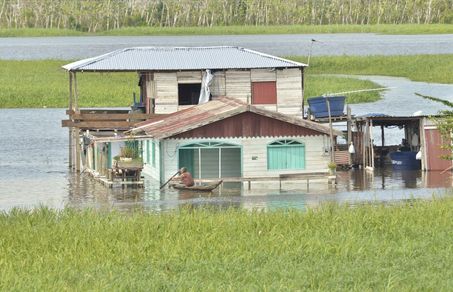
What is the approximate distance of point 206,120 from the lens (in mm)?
39656

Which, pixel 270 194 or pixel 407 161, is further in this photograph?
pixel 407 161

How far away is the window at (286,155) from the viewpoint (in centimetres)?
4091

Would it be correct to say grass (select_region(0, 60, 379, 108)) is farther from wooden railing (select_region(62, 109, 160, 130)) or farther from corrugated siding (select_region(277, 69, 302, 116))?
wooden railing (select_region(62, 109, 160, 130))

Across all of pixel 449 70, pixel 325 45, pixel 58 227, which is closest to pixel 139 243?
pixel 58 227

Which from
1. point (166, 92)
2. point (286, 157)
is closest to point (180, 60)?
point (166, 92)

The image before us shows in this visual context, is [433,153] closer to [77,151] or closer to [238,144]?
[238,144]

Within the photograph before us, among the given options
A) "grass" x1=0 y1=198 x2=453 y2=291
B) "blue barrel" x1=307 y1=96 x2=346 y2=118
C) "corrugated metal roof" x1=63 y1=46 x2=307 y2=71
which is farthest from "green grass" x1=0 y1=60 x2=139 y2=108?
"grass" x1=0 y1=198 x2=453 y2=291

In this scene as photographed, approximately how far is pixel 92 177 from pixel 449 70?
42.2 metres

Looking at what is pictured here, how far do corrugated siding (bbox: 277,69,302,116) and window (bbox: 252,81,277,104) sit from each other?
185 mm

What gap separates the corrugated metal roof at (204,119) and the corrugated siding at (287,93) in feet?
10.5

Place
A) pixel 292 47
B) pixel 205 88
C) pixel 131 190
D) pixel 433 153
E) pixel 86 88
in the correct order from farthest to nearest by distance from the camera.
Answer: pixel 292 47, pixel 86 88, pixel 205 88, pixel 433 153, pixel 131 190

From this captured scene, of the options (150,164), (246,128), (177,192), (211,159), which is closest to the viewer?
(177,192)

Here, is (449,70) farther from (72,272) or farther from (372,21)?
(372,21)

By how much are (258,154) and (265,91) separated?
6.26m
